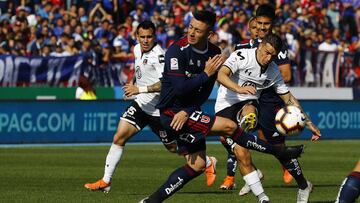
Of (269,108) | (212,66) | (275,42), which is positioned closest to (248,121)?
(275,42)

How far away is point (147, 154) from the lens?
2384 cm

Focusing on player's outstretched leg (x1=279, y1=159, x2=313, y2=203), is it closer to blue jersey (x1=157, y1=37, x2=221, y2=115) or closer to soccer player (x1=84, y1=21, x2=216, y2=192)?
blue jersey (x1=157, y1=37, x2=221, y2=115)

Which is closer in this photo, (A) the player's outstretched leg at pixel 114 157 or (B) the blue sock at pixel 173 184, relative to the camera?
(B) the blue sock at pixel 173 184

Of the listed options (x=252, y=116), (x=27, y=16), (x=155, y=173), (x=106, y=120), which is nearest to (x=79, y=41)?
(x=27, y=16)

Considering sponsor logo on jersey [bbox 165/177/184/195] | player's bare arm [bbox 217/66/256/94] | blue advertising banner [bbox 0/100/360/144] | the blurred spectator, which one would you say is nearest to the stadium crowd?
the blurred spectator

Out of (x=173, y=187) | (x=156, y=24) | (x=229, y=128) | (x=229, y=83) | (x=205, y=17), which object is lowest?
(x=156, y=24)

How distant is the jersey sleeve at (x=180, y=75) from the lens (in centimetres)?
1175

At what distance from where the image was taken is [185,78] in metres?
11.9

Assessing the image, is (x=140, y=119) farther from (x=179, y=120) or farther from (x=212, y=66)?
(x=212, y=66)

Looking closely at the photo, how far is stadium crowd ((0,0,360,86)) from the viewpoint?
102 ft

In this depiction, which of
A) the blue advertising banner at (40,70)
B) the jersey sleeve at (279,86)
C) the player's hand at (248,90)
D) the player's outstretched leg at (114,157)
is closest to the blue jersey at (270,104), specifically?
the jersey sleeve at (279,86)

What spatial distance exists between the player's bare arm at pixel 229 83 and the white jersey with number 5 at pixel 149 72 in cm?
244

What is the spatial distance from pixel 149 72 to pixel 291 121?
379cm

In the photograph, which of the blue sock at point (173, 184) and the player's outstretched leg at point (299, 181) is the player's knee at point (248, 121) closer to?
the player's outstretched leg at point (299, 181)
